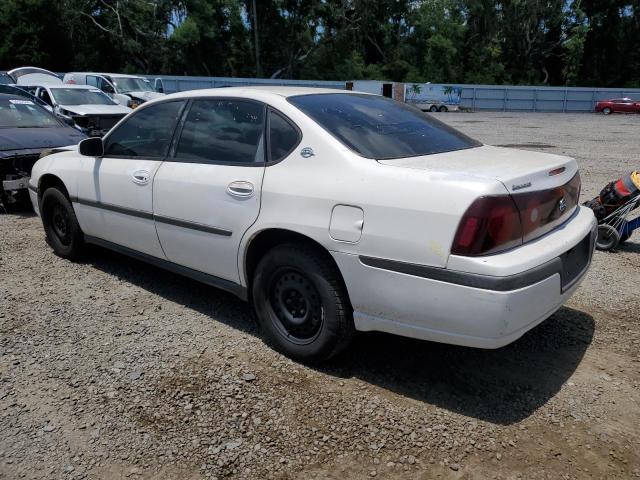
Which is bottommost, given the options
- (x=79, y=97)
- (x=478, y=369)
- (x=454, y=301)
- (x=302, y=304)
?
(x=478, y=369)

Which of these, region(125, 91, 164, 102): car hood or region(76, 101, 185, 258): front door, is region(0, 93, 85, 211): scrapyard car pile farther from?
region(125, 91, 164, 102): car hood

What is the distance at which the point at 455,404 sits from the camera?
→ 10.2ft

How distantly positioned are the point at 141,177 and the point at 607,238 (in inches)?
178

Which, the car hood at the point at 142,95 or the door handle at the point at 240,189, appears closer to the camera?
the door handle at the point at 240,189

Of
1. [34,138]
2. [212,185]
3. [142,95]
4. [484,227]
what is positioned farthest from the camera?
[142,95]

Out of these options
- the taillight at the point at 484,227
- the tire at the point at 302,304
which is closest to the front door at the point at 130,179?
the tire at the point at 302,304

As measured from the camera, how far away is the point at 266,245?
357 cm

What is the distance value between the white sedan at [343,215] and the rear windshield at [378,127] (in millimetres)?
15

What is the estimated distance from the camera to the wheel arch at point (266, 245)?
324 cm

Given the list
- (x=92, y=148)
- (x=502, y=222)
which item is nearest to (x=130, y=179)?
(x=92, y=148)

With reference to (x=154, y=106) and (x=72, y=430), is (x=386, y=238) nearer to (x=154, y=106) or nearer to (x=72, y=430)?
(x=72, y=430)

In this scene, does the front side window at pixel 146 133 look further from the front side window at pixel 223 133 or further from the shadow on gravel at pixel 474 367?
the shadow on gravel at pixel 474 367

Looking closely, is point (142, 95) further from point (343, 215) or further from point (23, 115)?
point (343, 215)

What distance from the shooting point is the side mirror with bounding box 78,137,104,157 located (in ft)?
15.3
